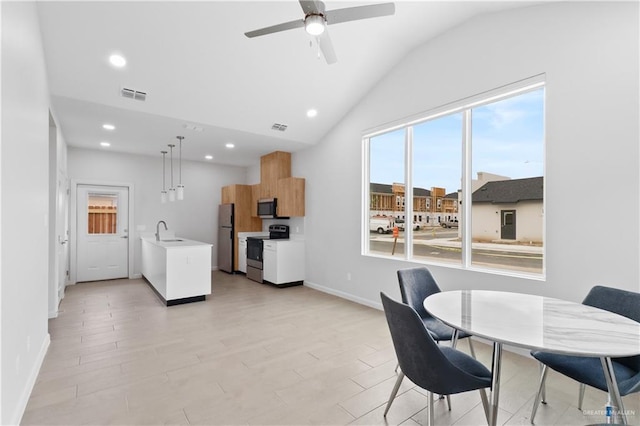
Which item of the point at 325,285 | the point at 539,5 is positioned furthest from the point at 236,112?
the point at 539,5

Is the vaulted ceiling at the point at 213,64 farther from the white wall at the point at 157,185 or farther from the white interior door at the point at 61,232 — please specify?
the white wall at the point at 157,185

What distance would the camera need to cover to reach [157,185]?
7.21 metres

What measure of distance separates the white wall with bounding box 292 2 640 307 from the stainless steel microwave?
11.5 ft

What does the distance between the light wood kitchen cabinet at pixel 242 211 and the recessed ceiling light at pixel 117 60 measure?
13.3ft

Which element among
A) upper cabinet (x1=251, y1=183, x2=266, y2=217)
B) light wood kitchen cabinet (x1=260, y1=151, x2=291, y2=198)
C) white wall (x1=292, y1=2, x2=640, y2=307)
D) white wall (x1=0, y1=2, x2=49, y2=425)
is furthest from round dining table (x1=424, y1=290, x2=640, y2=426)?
upper cabinet (x1=251, y1=183, x2=266, y2=217)

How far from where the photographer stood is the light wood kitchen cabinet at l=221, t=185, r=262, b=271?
7.36 metres

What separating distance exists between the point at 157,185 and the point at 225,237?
191 centimetres

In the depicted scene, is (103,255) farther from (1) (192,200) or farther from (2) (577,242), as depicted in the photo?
(2) (577,242)

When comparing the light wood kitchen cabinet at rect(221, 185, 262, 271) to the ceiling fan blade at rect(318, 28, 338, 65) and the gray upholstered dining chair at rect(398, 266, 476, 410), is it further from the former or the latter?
the gray upholstered dining chair at rect(398, 266, 476, 410)

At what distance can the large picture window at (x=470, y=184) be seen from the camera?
3223 millimetres

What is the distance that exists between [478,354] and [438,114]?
108 inches

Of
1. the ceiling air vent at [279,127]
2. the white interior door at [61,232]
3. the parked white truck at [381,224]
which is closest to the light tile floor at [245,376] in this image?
the white interior door at [61,232]

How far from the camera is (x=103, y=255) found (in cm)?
655

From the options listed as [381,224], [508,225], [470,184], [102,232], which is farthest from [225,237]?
[508,225]
